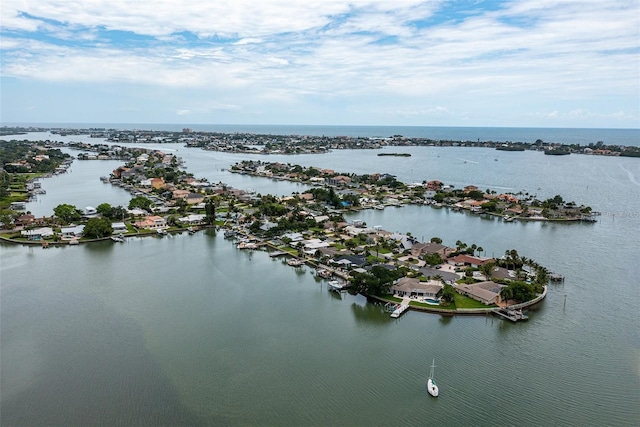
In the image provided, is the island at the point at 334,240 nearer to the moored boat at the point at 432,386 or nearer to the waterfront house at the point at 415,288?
the waterfront house at the point at 415,288

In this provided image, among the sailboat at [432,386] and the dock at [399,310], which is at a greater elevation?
the dock at [399,310]

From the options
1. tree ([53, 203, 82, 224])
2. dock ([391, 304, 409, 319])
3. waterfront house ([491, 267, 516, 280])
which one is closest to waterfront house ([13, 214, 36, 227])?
tree ([53, 203, 82, 224])

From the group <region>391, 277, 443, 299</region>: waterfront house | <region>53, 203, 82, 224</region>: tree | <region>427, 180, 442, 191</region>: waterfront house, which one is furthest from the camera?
<region>427, 180, 442, 191</region>: waterfront house

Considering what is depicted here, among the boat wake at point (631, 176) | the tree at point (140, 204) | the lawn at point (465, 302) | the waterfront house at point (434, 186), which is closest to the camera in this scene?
the lawn at point (465, 302)

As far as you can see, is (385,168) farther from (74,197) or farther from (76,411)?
(76,411)

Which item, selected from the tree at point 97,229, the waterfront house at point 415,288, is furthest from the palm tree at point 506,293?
the tree at point 97,229

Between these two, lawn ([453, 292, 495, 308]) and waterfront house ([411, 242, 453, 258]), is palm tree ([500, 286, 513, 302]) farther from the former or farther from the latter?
waterfront house ([411, 242, 453, 258])
